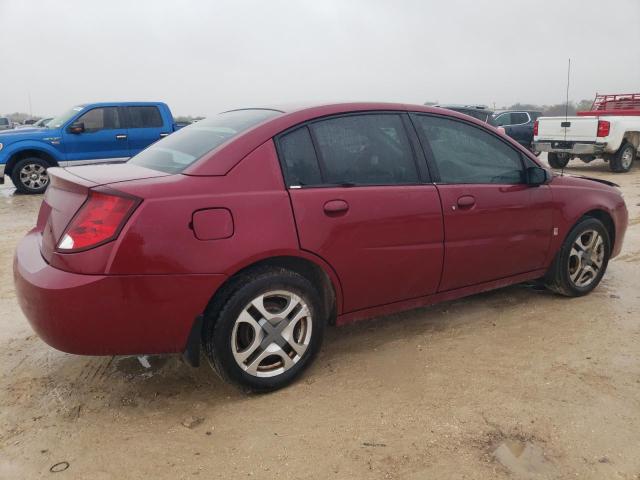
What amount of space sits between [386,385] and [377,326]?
86 centimetres

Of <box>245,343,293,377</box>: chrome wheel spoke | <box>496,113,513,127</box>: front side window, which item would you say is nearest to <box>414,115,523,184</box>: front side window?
<box>245,343,293,377</box>: chrome wheel spoke

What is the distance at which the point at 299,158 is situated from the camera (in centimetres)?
292

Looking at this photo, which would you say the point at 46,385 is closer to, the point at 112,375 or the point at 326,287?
the point at 112,375

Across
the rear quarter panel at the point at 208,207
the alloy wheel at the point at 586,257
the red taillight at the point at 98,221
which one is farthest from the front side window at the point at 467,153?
the red taillight at the point at 98,221

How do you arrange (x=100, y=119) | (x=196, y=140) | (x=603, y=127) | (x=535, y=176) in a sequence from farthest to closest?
1. (x=603, y=127)
2. (x=100, y=119)
3. (x=535, y=176)
4. (x=196, y=140)

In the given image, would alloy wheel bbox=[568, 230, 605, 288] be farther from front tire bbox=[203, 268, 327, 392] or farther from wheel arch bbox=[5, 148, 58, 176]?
wheel arch bbox=[5, 148, 58, 176]

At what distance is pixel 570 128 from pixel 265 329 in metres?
12.0

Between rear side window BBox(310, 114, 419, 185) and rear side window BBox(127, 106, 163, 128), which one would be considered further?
rear side window BBox(127, 106, 163, 128)

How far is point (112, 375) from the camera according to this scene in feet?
10.2

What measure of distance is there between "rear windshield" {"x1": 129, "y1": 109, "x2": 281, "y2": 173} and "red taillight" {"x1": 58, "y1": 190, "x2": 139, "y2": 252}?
40 cm

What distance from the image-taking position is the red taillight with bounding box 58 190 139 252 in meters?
2.42

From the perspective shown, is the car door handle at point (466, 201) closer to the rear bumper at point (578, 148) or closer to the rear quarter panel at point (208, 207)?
the rear quarter panel at point (208, 207)

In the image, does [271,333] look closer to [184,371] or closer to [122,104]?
[184,371]

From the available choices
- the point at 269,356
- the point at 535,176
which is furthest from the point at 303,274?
the point at 535,176
